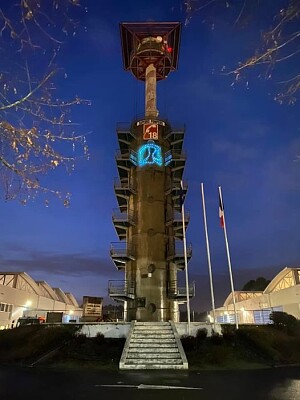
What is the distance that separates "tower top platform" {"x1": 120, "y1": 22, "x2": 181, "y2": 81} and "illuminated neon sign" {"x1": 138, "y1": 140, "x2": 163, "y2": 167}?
662 inches

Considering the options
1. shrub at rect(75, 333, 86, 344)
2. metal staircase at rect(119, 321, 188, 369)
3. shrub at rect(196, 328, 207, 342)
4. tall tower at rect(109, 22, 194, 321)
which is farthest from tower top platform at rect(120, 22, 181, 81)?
shrub at rect(75, 333, 86, 344)

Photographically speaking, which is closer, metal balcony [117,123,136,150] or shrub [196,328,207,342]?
shrub [196,328,207,342]

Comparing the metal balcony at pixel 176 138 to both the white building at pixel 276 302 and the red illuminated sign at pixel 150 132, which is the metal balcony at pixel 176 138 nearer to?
the red illuminated sign at pixel 150 132

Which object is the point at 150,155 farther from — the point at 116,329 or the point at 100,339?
the point at 100,339

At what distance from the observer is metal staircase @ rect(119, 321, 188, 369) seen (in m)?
17.4

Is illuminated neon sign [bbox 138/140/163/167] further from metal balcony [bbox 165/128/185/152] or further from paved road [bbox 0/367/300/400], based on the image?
paved road [bbox 0/367/300/400]

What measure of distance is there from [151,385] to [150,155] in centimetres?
3360

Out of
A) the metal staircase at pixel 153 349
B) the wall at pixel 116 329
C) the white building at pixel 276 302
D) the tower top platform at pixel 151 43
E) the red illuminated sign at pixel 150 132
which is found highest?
the tower top platform at pixel 151 43

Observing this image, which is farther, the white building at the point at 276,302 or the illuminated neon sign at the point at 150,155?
the white building at the point at 276,302

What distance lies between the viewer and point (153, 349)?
19328 mm

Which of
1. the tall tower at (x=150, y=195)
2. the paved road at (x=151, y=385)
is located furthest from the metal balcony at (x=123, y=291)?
the paved road at (x=151, y=385)

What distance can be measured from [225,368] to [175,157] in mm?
31731

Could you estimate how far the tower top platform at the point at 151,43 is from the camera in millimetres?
50469

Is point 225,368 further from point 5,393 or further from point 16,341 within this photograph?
point 16,341
